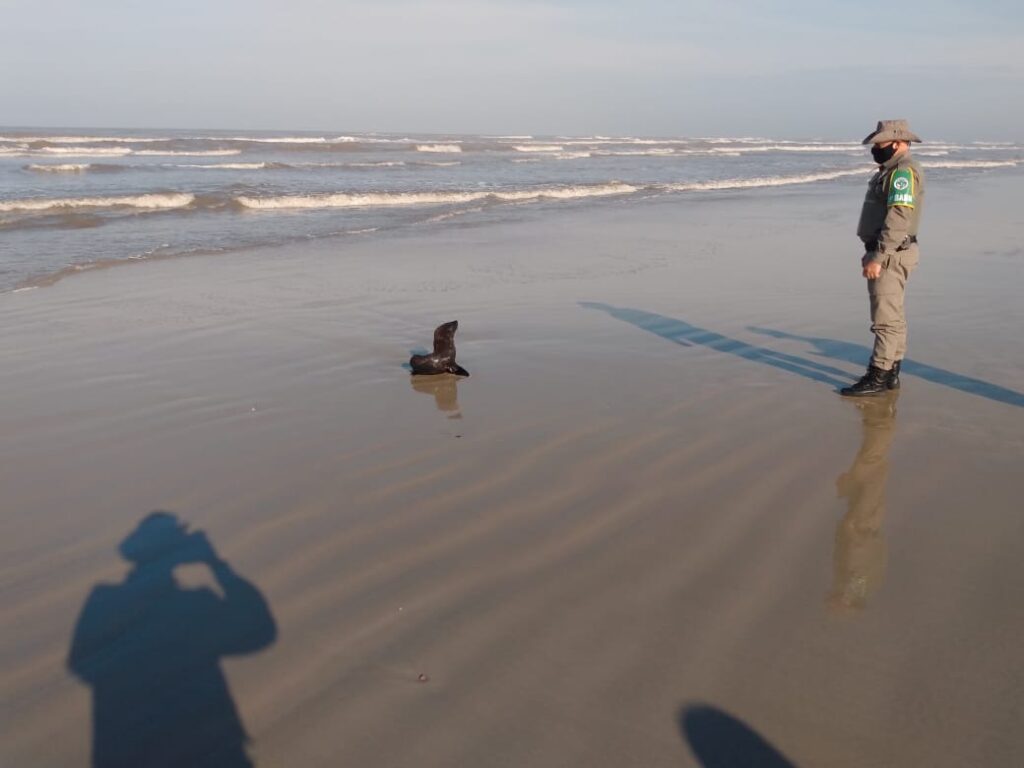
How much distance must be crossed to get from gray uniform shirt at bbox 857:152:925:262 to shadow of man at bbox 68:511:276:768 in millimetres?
4246

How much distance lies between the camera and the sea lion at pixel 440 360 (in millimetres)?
5734

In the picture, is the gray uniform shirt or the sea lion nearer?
the gray uniform shirt

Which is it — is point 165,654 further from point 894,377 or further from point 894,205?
point 894,205

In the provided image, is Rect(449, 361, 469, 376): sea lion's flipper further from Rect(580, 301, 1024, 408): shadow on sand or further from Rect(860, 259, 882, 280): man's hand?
Rect(860, 259, 882, 280): man's hand

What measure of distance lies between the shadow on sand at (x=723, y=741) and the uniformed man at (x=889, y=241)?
3410mm

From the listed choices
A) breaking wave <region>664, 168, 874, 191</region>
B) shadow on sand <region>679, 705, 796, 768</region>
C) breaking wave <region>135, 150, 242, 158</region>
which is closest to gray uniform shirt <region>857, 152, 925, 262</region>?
shadow on sand <region>679, 705, 796, 768</region>

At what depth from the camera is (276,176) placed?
2453 cm

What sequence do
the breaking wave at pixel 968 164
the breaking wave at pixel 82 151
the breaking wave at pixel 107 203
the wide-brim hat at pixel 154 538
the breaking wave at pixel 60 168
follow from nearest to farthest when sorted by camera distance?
1. the wide-brim hat at pixel 154 538
2. the breaking wave at pixel 107 203
3. the breaking wave at pixel 60 168
4. the breaking wave at pixel 82 151
5. the breaking wave at pixel 968 164

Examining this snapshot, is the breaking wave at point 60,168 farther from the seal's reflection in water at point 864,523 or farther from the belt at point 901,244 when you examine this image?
the seal's reflection in water at point 864,523

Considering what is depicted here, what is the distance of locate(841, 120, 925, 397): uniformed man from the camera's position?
5.21 metres

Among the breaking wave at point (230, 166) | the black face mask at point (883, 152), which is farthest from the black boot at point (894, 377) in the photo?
the breaking wave at point (230, 166)

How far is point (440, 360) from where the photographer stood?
18.9 ft

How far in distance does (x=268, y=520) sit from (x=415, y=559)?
0.75 meters

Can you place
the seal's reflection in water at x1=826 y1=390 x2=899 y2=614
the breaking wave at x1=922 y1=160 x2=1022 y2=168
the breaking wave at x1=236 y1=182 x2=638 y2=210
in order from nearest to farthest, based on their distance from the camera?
the seal's reflection in water at x1=826 y1=390 x2=899 y2=614 → the breaking wave at x1=236 y1=182 x2=638 y2=210 → the breaking wave at x1=922 y1=160 x2=1022 y2=168
